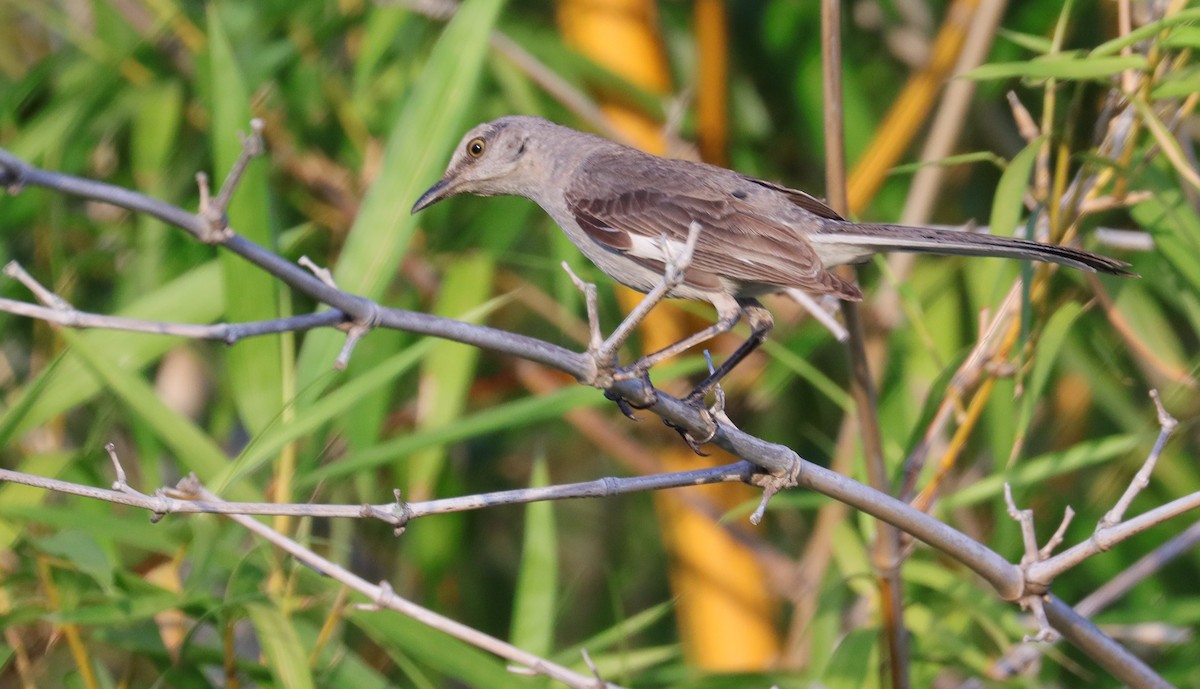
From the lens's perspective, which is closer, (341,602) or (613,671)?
(341,602)

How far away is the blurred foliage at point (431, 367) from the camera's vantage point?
298 cm

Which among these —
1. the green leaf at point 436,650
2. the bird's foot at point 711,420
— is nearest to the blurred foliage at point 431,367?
the green leaf at point 436,650

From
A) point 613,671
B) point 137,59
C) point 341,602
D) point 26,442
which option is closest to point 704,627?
point 613,671

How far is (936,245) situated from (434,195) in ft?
4.79

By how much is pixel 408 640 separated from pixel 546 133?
1.51 metres

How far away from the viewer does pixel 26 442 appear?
161 inches

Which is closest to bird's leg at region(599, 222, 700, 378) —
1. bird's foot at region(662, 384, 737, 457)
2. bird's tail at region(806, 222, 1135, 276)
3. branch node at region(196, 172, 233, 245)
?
bird's foot at region(662, 384, 737, 457)

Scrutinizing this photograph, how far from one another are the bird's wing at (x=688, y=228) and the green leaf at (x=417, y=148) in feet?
1.29

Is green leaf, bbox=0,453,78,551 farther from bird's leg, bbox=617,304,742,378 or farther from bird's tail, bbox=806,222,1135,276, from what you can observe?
bird's tail, bbox=806,222,1135,276

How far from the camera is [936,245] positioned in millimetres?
2490

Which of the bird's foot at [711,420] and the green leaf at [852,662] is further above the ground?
the bird's foot at [711,420]

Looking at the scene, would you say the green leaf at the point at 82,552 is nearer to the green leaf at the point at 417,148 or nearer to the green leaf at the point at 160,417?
the green leaf at the point at 160,417

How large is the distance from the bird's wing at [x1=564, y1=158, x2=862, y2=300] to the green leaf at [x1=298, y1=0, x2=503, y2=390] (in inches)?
15.5

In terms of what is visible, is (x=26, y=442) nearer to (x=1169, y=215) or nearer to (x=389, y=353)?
(x=389, y=353)
